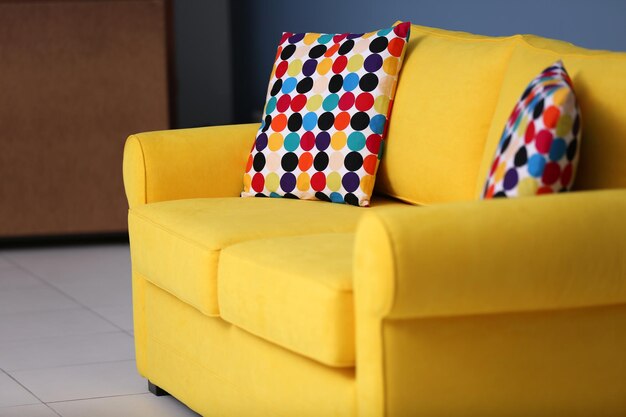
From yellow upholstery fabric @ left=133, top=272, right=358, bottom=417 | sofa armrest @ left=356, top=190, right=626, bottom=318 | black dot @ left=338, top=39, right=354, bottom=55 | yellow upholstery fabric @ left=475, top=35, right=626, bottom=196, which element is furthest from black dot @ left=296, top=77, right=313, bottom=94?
sofa armrest @ left=356, top=190, right=626, bottom=318

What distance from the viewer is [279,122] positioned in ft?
9.85

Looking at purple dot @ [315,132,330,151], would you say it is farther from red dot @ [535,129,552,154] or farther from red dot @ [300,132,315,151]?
red dot @ [535,129,552,154]

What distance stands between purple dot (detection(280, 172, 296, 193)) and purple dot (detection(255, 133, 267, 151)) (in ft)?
0.35

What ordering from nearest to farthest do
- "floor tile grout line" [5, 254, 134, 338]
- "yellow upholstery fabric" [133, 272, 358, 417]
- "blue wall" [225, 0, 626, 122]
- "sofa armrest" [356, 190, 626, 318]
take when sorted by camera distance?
"sofa armrest" [356, 190, 626, 318]
"yellow upholstery fabric" [133, 272, 358, 417]
"blue wall" [225, 0, 626, 122]
"floor tile grout line" [5, 254, 134, 338]

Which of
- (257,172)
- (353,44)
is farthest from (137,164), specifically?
(353,44)

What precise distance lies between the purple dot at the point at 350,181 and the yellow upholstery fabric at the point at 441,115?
0.30ft

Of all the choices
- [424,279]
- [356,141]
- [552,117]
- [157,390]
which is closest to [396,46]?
[356,141]

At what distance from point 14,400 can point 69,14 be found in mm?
2059

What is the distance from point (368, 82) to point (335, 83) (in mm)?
93

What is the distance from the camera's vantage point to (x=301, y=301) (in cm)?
212

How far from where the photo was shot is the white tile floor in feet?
9.25

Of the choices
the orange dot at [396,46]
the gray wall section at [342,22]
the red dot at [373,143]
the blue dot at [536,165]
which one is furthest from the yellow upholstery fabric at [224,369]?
the gray wall section at [342,22]

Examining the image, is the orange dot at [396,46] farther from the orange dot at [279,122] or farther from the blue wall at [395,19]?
the blue wall at [395,19]

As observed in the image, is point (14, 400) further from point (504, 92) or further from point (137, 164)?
point (504, 92)
